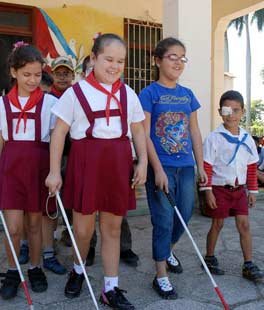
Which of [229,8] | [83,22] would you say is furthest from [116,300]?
[229,8]

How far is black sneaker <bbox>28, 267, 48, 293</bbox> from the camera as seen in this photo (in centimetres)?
335

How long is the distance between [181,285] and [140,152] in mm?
1113

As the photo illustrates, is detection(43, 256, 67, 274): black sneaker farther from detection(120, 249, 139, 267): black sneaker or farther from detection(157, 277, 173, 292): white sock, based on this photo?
detection(157, 277, 173, 292): white sock

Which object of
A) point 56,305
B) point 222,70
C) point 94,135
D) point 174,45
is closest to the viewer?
point 94,135

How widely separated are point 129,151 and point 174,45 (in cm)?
87

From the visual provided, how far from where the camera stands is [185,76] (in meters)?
5.62

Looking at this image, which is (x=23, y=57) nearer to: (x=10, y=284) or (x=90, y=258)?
(x=10, y=284)

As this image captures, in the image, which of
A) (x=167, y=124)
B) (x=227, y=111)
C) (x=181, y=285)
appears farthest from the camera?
(x=227, y=111)

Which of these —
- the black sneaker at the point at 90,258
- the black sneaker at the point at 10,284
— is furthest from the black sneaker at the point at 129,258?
the black sneaker at the point at 10,284

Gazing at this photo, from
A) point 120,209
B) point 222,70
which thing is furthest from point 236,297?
point 222,70

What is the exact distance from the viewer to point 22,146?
127 inches

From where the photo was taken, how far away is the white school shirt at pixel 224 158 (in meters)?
3.65

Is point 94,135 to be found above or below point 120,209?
above

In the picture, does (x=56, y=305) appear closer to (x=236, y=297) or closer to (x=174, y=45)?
(x=236, y=297)
